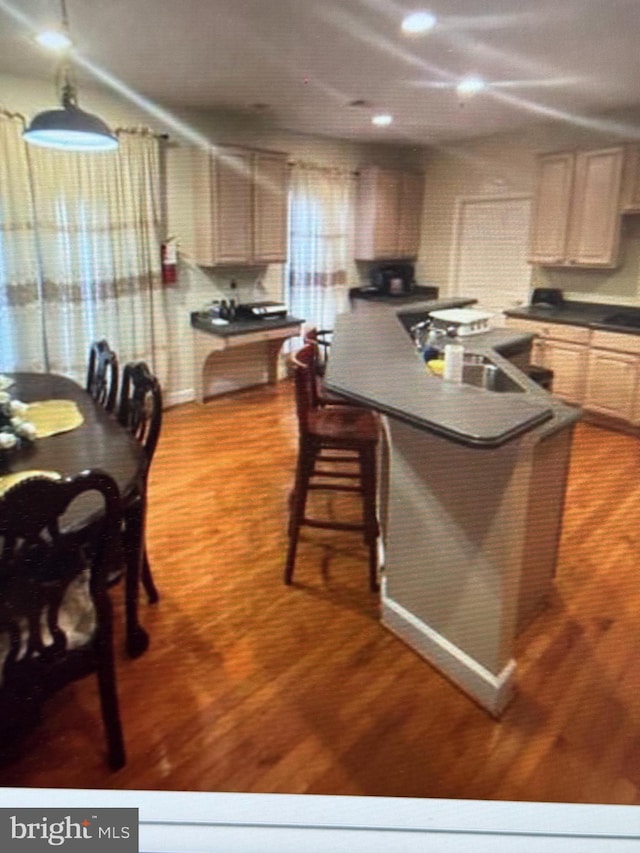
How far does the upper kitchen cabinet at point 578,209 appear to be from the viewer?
3650 mm

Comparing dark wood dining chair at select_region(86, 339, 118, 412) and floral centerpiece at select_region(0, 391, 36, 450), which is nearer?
floral centerpiece at select_region(0, 391, 36, 450)

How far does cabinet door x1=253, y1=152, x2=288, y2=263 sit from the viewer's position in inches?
157

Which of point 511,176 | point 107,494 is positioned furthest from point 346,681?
point 511,176

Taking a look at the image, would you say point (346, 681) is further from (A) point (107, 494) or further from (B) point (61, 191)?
(B) point (61, 191)

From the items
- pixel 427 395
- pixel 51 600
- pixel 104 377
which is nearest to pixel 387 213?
pixel 104 377

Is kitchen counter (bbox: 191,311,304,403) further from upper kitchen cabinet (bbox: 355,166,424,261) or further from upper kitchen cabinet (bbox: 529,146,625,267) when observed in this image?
upper kitchen cabinet (bbox: 529,146,625,267)

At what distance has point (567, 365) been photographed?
3863mm

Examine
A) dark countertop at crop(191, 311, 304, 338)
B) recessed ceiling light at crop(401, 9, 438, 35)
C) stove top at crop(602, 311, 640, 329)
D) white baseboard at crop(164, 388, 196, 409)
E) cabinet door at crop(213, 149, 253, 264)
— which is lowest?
white baseboard at crop(164, 388, 196, 409)

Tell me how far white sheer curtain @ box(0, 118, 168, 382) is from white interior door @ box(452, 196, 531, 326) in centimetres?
264

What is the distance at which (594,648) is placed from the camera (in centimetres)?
176

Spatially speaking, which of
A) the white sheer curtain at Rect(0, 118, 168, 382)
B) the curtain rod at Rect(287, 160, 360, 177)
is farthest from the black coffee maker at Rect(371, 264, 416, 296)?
the white sheer curtain at Rect(0, 118, 168, 382)

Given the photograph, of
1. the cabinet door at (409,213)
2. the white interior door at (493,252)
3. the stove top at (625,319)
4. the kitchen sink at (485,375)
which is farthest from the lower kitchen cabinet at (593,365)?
the kitchen sink at (485,375)

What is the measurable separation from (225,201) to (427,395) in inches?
117

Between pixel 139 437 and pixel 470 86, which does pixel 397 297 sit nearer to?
pixel 470 86
